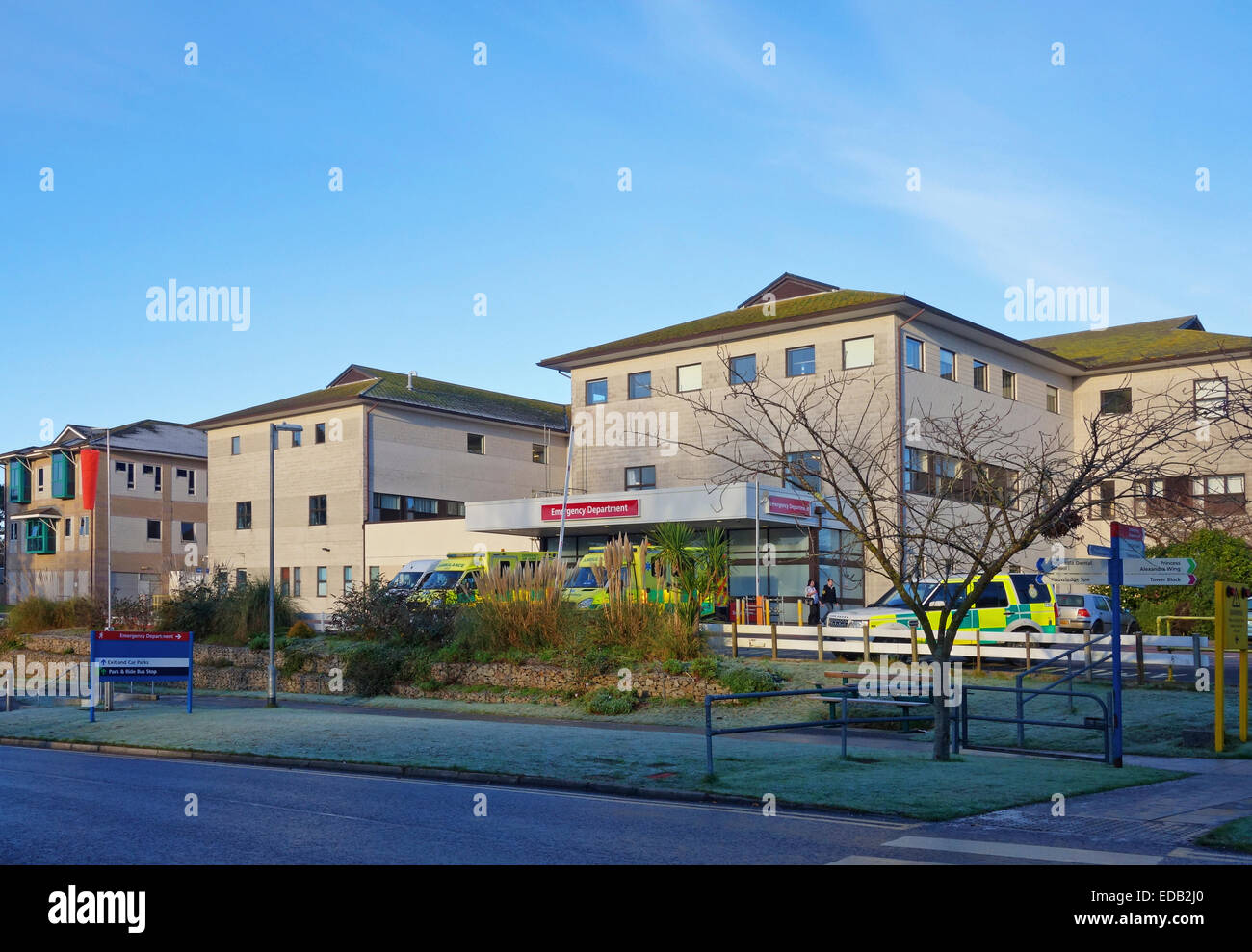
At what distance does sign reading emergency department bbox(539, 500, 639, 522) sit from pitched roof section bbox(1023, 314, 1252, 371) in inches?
717

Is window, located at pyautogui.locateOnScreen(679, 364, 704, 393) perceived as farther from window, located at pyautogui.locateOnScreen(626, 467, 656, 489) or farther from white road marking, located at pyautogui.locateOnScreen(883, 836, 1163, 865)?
white road marking, located at pyautogui.locateOnScreen(883, 836, 1163, 865)

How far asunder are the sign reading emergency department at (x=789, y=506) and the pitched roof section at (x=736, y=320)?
6953 millimetres

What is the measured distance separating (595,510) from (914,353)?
38.6ft

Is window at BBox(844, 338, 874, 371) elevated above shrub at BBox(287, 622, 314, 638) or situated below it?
above

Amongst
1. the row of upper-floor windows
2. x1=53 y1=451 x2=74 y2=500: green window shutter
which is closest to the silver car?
the row of upper-floor windows

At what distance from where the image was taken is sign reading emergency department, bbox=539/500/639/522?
127 ft

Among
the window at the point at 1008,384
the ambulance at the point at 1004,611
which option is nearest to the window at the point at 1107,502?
the ambulance at the point at 1004,611

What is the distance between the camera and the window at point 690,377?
43406 millimetres

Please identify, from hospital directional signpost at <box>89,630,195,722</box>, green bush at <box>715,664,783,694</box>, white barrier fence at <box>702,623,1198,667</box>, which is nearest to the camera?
green bush at <box>715,664,783,694</box>

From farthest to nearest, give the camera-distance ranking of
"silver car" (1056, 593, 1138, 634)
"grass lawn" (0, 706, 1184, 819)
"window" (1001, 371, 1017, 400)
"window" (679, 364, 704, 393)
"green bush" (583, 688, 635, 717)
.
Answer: "window" (1001, 371, 1017, 400), "window" (679, 364, 704, 393), "silver car" (1056, 593, 1138, 634), "green bush" (583, 688, 635, 717), "grass lawn" (0, 706, 1184, 819)

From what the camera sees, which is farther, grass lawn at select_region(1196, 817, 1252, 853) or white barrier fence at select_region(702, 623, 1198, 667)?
white barrier fence at select_region(702, 623, 1198, 667)

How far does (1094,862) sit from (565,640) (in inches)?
640

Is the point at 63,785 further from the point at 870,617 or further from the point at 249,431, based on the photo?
the point at 249,431

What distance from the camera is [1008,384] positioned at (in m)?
45.2
